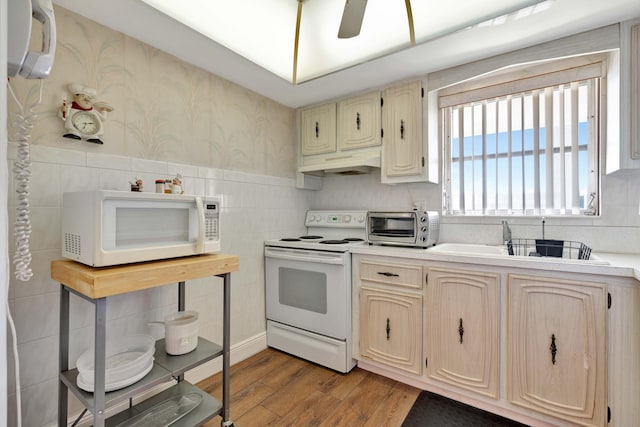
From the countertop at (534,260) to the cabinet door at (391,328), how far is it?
0.92 feet

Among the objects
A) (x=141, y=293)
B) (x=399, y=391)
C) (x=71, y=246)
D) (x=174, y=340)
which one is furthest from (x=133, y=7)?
(x=399, y=391)

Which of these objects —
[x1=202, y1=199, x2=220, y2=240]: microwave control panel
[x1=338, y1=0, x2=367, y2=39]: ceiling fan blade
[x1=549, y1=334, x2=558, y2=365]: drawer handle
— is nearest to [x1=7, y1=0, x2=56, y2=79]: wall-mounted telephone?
[x1=202, y1=199, x2=220, y2=240]: microwave control panel

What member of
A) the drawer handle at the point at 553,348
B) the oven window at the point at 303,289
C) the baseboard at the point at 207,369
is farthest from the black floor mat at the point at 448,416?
the baseboard at the point at 207,369

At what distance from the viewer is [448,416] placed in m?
1.70

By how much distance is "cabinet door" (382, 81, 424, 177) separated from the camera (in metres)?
2.28

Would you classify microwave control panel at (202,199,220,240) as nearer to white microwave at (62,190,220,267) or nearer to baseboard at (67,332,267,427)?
white microwave at (62,190,220,267)

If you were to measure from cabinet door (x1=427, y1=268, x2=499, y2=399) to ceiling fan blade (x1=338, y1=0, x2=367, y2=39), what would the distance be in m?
1.54

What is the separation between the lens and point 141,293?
1.78 metres

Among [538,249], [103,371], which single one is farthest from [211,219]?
[538,249]

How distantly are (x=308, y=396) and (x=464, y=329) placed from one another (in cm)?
108

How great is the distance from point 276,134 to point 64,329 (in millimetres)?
2050

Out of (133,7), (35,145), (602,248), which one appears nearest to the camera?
(35,145)

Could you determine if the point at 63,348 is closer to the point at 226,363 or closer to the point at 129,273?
the point at 129,273

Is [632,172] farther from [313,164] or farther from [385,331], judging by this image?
[313,164]
